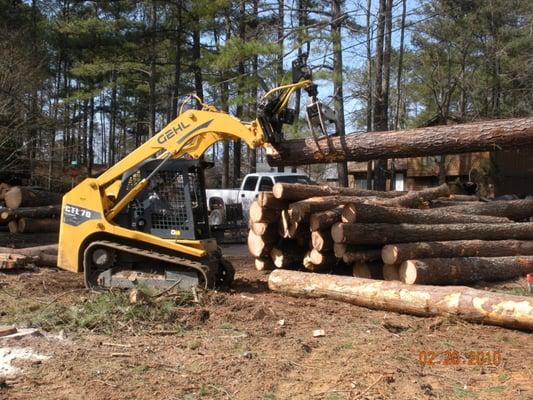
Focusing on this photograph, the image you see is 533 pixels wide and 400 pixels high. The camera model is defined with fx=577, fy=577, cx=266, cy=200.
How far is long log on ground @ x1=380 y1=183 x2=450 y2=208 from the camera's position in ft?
38.0

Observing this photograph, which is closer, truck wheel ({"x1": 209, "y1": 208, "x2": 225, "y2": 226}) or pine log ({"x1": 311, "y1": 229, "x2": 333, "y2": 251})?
pine log ({"x1": 311, "y1": 229, "x2": 333, "y2": 251})

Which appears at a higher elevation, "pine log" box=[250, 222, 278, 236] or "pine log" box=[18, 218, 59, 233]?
"pine log" box=[250, 222, 278, 236]

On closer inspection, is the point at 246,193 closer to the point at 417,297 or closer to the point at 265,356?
the point at 417,297

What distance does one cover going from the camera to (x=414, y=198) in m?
12.1

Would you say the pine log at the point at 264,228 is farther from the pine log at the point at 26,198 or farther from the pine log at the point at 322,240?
the pine log at the point at 26,198

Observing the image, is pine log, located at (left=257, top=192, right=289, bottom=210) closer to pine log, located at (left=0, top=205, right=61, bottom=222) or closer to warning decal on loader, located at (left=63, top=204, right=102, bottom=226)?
warning decal on loader, located at (left=63, top=204, right=102, bottom=226)

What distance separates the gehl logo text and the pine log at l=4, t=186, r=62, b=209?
1028cm

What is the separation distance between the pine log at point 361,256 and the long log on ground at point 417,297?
38.8 inches

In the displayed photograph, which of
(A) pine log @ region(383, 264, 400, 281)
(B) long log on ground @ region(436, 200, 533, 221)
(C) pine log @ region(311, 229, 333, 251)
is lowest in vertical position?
(A) pine log @ region(383, 264, 400, 281)

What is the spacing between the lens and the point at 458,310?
6828 millimetres

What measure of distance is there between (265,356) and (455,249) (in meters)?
5.32

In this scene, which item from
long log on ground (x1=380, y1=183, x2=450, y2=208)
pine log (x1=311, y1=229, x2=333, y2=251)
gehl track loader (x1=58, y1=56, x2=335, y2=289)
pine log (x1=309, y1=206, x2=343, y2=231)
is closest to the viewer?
gehl track loader (x1=58, y1=56, x2=335, y2=289)
